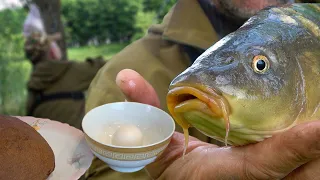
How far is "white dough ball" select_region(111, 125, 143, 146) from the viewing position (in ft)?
3.51

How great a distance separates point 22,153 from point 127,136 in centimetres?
25

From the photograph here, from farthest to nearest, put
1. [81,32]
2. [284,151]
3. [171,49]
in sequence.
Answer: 1. [81,32]
2. [171,49]
3. [284,151]

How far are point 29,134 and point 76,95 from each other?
2.01 m

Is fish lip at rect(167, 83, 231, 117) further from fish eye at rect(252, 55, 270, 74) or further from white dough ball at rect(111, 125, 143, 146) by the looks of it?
white dough ball at rect(111, 125, 143, 146)

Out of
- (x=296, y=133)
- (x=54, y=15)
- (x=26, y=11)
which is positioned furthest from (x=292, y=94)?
(x=26, y=11)

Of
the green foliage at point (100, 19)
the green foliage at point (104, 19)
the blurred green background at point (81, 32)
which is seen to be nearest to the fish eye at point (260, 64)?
the blurred green background at point (81, 32)

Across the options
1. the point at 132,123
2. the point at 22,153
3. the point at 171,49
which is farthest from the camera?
the point at 171,49

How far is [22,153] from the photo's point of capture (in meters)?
1.03

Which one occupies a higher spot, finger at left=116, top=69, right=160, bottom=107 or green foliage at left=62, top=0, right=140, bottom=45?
finger at left=116, top=69, right=160, bottom=107

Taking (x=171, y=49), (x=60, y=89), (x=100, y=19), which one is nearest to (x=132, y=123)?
(x=171, y=49)

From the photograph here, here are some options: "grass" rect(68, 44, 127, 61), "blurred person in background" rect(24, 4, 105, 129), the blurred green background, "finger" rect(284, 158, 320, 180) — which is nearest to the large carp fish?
"finger" rect(284, 158, 320, 180)

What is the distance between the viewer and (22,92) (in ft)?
13.2

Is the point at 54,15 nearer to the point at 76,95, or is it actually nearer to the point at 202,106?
the point at 76,95

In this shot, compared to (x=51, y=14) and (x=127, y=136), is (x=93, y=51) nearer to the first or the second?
(x=51, y=14)
